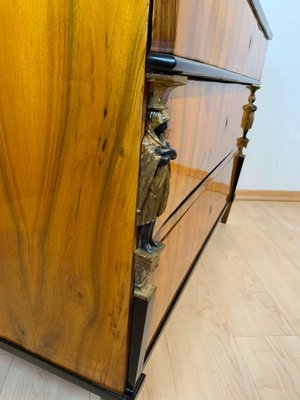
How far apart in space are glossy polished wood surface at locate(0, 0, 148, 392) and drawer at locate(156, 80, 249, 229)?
0.08 meters

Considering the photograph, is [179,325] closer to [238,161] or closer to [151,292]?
[151,292]

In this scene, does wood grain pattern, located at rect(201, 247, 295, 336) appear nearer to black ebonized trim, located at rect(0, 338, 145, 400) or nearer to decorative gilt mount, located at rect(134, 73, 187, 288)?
black ebonized trim, located at rect(0, 338, 145, 400)

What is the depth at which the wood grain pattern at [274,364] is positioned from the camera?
0.75 metres

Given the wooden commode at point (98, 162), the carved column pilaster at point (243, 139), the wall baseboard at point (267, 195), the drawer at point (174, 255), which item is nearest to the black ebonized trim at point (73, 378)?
the wooden commode at point (98, 162)

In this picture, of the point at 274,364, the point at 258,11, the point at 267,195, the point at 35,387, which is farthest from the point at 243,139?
the point at 35,387

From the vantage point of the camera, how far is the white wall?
1.62 meters

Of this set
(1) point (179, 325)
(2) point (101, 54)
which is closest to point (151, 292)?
(2) point (101, 54)

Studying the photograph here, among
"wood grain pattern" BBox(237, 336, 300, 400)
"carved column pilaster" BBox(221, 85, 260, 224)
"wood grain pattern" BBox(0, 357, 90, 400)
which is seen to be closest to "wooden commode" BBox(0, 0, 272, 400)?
"wood grain pattern" BBox(0, 357, 90, 400)

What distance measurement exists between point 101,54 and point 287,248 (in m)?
1.36

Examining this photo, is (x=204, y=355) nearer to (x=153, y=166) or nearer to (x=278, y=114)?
(x=153, y=166)

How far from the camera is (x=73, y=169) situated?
16.1 inches

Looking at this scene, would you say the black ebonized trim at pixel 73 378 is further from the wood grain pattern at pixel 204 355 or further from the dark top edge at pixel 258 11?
the dark top edge at pixel 258 11

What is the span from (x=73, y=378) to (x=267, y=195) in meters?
1.68

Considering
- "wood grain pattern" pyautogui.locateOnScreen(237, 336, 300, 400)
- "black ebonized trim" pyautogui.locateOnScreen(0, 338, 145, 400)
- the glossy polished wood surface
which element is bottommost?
"wood grain pattern" pyautogui.locateOnScreen(237, 336, 300, 400)
